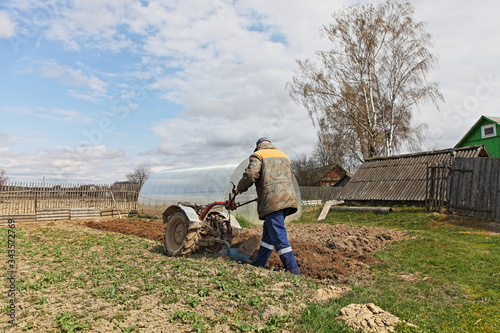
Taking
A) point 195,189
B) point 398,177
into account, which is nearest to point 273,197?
point 195,189

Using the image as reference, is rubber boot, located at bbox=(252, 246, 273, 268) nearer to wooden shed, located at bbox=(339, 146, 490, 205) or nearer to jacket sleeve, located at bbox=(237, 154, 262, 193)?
jacket sleeve, located at bbox=(237, 154, 262, 193)

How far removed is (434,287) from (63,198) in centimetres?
2024

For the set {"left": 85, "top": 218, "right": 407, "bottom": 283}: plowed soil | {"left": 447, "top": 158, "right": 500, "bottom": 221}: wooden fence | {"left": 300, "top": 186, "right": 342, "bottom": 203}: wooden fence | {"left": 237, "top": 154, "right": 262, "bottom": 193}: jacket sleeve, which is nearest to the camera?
{"left": 237, "top": 154, "right": 262, "bottom": 193}: jacket sleeve

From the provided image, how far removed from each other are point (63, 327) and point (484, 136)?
30.4 metres

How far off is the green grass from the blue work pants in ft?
3.22

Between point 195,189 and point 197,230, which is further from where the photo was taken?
point 195,189

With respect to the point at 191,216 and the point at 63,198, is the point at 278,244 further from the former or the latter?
the point at 63,198

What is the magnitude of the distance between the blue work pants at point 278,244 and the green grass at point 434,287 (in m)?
0.98

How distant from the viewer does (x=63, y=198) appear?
20844 millimetres

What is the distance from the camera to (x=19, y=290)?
4.80 metres

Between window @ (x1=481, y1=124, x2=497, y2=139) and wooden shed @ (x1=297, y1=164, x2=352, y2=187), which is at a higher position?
window @ (x1=481, y1=124, x2=497, y2=139)

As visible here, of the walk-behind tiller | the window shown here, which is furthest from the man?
the window

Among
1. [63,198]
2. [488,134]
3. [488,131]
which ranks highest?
[488,131]

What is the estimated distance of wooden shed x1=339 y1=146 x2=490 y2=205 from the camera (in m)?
15.7
